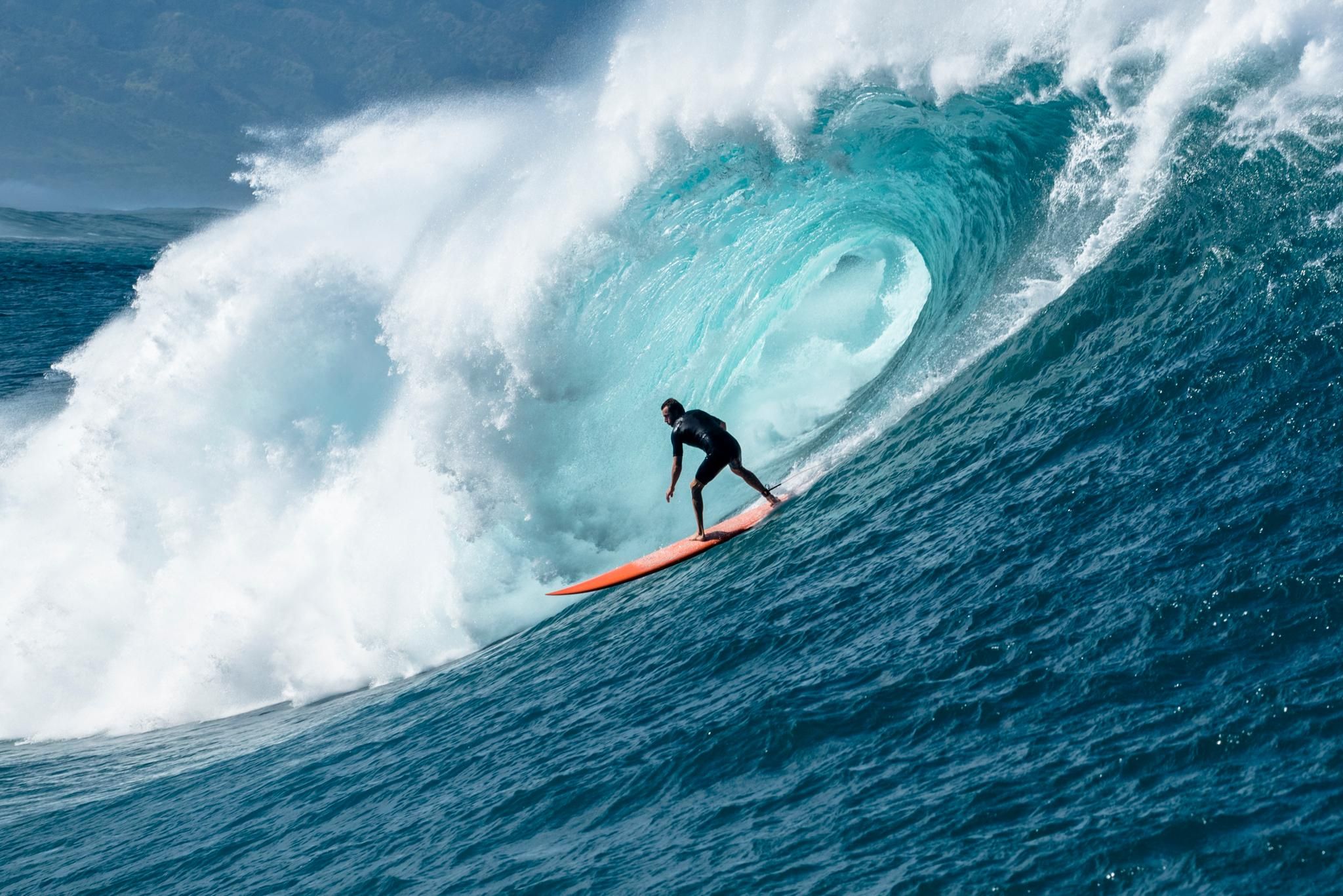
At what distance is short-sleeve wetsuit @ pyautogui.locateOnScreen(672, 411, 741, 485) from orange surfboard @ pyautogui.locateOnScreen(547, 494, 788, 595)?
2.06 feet

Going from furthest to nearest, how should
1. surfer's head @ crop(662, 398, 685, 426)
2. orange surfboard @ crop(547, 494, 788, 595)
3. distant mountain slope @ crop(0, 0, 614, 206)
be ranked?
distant mountain slope @ crop(0, 0, 614, 206) < orange surfboard @ crop(547, 494, 788, 595) < surfer's head @ crop(662, 398, 685, 426)

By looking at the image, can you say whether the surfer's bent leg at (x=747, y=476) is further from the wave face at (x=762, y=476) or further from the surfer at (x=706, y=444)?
the wave face at (x=762, y=476)

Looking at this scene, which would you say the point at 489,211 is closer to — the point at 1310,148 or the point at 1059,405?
the point at 1059,405

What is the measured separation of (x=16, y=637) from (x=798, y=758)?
13.4 m

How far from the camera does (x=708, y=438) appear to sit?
1192 centimetres

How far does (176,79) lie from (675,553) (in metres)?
189

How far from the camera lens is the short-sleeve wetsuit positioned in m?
11.9

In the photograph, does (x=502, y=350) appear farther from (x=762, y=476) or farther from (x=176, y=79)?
(x=176, y=79)

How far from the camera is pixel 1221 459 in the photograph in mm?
8391

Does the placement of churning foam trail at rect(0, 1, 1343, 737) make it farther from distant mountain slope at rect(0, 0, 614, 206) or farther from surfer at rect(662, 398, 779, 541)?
distant mountain slope at rect(0, 0, 614, 206)

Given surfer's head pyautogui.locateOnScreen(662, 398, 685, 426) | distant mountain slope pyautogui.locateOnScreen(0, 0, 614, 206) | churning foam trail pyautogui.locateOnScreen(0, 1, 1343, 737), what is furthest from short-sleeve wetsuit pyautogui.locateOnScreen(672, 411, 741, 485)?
distant mountain slope pyautogui.locateOnScreen(0, 0, 614, 206)

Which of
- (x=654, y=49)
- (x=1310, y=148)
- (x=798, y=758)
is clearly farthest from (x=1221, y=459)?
(x=654, y=49)

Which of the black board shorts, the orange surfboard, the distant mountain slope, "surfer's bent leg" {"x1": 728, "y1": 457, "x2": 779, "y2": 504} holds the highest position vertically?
the distant mountain slope

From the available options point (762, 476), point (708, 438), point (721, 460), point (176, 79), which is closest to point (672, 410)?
point (708, 438)
